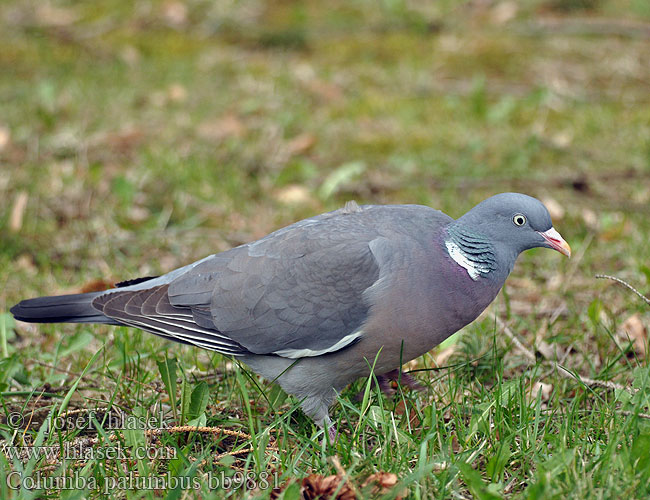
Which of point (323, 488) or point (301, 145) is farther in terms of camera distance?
point (301, 145)

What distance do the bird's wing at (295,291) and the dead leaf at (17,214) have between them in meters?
1.87

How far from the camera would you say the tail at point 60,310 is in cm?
302

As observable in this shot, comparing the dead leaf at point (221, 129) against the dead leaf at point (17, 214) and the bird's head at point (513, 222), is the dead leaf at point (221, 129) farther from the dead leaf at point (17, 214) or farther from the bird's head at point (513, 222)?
the bird's head at point (513, 222)

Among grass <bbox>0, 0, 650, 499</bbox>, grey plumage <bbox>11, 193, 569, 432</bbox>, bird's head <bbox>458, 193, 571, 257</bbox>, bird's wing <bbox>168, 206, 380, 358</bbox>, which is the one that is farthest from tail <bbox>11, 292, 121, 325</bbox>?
bird's head <bbox>458, 193, 571, 257</bbox>

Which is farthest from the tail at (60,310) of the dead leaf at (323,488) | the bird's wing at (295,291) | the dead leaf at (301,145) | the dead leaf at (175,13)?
the dead leaf at (175,13)

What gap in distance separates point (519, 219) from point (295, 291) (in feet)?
2.93

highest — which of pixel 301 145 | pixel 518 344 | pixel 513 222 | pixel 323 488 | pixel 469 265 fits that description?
pixel 513 222

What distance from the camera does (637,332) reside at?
3.35m

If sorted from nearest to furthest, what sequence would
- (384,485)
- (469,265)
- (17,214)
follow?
(384,485), (469,265), (17,214)

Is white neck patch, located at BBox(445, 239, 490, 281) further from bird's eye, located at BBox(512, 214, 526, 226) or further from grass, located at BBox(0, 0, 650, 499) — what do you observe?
grass, located at BBox(0, 0, 650, 499)

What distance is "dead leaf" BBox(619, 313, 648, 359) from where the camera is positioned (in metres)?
3.30

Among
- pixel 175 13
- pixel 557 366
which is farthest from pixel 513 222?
pixel 175 13

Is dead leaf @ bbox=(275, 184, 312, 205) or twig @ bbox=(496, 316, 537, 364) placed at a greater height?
twig @ bbox=(496, 316, 537, 364)

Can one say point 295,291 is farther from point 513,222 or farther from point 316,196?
point 316,196
